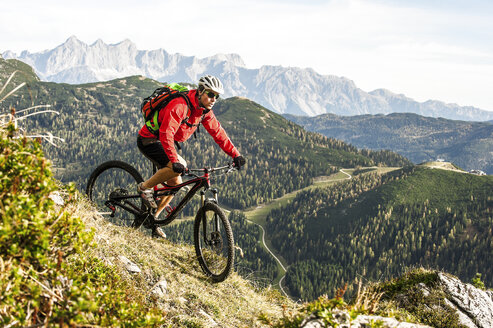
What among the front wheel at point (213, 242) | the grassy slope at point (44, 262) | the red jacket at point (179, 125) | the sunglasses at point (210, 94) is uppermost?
the sunglasses at point (210, 94)

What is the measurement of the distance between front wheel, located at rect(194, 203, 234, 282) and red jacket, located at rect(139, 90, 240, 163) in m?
1.97

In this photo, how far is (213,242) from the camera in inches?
390

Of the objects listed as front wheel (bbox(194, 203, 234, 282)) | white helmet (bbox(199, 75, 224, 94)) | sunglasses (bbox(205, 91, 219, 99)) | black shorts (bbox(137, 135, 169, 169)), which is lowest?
front wheel (bbox(194, 203, 234, 282))

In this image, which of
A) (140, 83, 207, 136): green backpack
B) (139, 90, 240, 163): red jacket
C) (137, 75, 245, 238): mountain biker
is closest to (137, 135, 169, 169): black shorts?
(137, 75, 245, 238): mountain biker

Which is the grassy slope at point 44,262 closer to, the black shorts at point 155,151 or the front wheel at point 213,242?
the front wheel at point 213,242

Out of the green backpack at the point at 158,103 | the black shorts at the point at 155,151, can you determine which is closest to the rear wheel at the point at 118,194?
the black shorts at the point at 155,151

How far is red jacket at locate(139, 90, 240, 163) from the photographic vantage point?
9172 mm

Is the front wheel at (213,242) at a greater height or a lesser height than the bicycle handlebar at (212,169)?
lesser

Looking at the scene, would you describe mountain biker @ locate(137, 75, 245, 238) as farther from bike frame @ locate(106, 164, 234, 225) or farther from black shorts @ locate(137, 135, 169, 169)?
bike frame @ locate(106, 164, 234, 225)

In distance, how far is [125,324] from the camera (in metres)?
4.35

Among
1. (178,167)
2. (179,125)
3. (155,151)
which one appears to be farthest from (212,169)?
(155,151)

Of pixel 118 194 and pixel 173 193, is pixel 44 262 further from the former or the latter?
pixel 118 194

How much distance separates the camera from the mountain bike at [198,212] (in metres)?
9.47

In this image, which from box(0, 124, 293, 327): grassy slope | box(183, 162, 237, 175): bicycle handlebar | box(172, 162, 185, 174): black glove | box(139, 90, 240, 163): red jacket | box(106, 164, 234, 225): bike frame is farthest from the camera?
box(106, 164, 234, 225): bike frame
